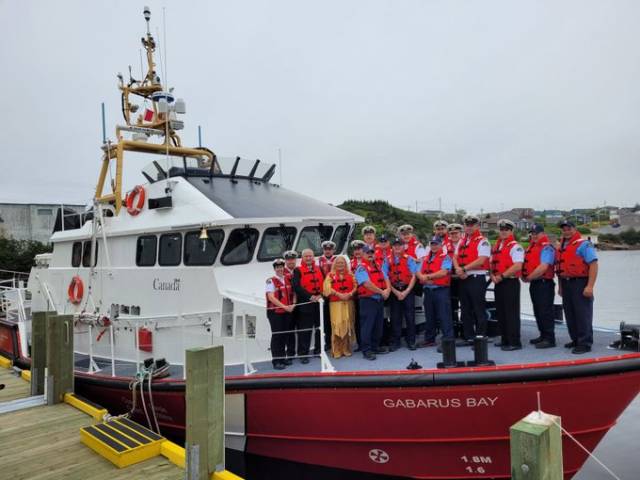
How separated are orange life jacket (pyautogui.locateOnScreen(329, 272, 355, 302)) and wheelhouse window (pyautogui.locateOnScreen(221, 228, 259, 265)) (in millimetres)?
1386

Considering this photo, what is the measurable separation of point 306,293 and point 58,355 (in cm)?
346

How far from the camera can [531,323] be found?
20.5 feet

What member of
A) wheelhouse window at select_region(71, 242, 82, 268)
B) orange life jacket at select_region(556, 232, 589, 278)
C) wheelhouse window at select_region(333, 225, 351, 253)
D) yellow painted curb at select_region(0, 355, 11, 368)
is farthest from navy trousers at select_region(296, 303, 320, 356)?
yellow painted curb at select_region(0, 355, 11, 368)

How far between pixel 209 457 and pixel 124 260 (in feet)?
13.3

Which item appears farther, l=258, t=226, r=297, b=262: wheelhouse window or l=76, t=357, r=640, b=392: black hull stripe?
l=258, t=226, r=297, b=262: wheelhouse window

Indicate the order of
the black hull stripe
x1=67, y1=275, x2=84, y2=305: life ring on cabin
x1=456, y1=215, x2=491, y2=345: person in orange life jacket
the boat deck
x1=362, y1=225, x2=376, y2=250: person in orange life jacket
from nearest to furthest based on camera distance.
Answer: the black hull stripe → the boat deck → x1=456, y1=215, x2=491, y2=345: person in orange life jacket → x1=362, y1=225, x2=376, y2=250: person in orange life jacket → x1=67, y1=275, x2=84, y2=305: life ring on cabin

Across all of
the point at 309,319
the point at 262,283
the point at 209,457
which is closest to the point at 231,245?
the point at 262,283

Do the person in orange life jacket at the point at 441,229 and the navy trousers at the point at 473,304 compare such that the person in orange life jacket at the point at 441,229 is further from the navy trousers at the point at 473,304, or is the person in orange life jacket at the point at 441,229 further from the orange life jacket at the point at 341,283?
the orange life jacket at the point at 341,283

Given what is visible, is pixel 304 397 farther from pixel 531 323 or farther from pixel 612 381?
pixel 531 323

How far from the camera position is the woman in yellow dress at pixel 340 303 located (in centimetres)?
514

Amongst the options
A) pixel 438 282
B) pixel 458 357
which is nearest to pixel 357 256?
pixel 438 282

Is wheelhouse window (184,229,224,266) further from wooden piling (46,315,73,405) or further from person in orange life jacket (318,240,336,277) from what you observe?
wooden piling (46,315,73,405)

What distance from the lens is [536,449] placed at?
2381 mm

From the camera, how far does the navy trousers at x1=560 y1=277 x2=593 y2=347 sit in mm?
4438
